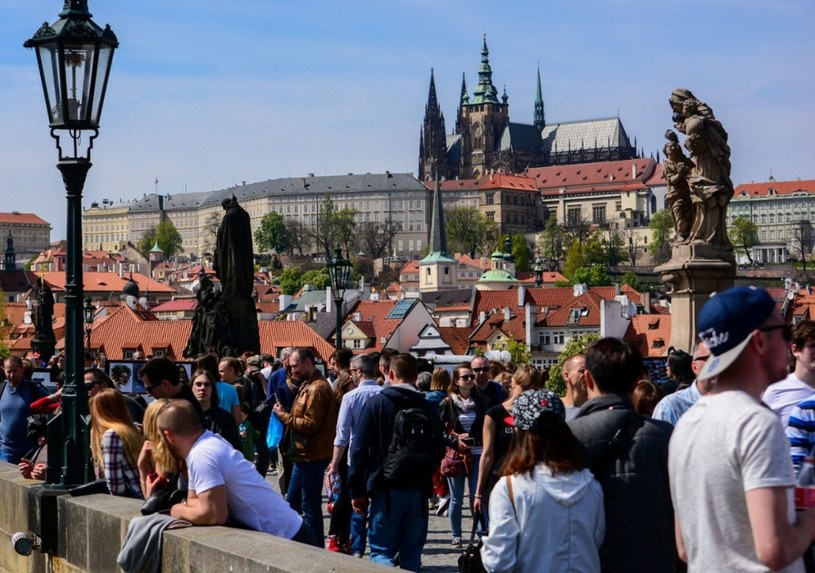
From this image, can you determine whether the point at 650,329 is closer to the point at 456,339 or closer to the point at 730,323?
the point at 456,339

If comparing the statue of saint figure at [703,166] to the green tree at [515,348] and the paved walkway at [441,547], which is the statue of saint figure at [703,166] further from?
the green tree at [515,348]

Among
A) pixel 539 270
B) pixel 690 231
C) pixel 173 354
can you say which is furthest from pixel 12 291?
pixel 690 231

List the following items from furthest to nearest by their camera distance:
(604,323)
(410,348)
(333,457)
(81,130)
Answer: (410,348)
(604,323)
(333,457)
(81,130)

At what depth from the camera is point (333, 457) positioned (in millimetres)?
9172

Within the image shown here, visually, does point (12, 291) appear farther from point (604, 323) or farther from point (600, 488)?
point (600, 488)

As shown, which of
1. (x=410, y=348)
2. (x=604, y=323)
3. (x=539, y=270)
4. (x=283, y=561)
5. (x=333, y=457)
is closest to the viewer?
(x=283, y=561)

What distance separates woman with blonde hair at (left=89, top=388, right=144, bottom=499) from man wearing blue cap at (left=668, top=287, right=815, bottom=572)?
4.04m

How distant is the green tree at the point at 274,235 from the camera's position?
194 meters

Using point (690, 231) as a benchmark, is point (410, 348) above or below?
below

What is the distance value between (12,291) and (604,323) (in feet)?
281

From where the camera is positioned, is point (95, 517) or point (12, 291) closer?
point (95, 517)

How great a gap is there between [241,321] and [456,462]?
6590mm

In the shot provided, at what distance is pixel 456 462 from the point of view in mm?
10633

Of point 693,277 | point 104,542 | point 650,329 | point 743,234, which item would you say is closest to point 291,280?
point 743,234
